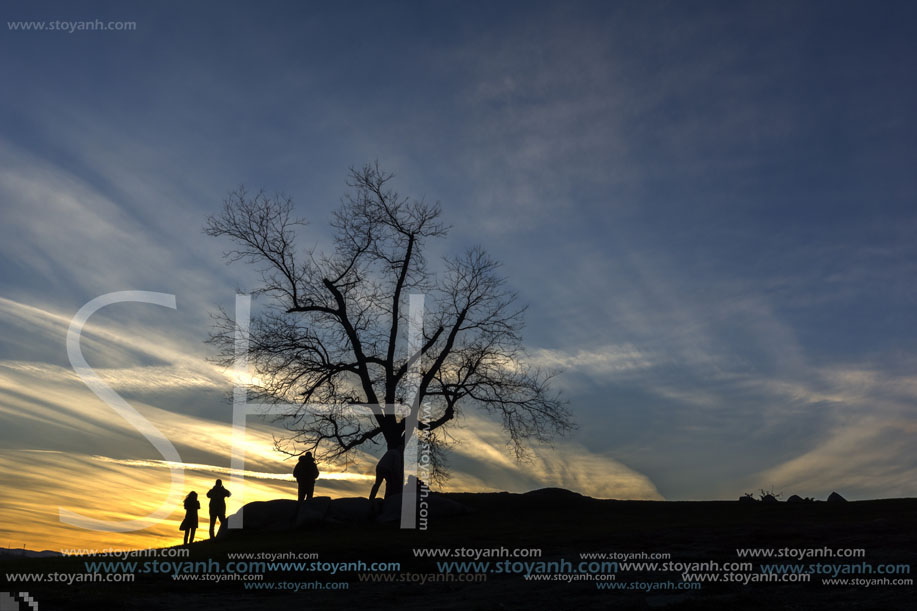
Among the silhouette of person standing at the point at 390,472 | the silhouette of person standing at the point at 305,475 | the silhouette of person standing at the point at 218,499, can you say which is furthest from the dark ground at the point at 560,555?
the silhouette of person standing at the point at 390,472

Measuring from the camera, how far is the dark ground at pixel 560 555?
1102cm

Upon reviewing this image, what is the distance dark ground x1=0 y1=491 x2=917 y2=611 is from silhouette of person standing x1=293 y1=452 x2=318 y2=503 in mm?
3047

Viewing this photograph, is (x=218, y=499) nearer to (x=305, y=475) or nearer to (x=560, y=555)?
(x=305, y=475)

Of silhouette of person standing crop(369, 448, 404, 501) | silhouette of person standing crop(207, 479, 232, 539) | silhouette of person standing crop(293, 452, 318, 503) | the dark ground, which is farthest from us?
silhouette of person standing crop(369, 448, 404, 501)

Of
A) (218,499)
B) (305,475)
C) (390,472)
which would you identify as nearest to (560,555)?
(218,499)

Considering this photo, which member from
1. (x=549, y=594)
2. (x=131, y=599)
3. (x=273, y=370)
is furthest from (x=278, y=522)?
(x=549, y=594)

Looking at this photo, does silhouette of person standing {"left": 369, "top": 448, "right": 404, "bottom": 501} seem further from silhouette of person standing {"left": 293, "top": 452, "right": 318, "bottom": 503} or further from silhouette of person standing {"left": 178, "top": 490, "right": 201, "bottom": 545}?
silhouette of person standing {"left": 178, "top": 490, "right": 201, "bottom": 545}

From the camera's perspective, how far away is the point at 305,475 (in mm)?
29750

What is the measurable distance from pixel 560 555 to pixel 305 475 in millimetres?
15973

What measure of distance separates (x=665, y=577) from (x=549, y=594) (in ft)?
8.34

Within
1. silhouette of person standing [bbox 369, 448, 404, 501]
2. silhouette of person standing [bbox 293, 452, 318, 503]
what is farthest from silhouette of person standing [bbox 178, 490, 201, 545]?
silhouette of person standing [bbox 369, 448, 404, 501]

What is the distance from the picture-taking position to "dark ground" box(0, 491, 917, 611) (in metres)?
11.0

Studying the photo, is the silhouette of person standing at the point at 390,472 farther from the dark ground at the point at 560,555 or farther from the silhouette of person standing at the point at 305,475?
the dark ground at the point at 560,555

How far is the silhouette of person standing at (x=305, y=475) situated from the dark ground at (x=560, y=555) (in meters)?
3.05
